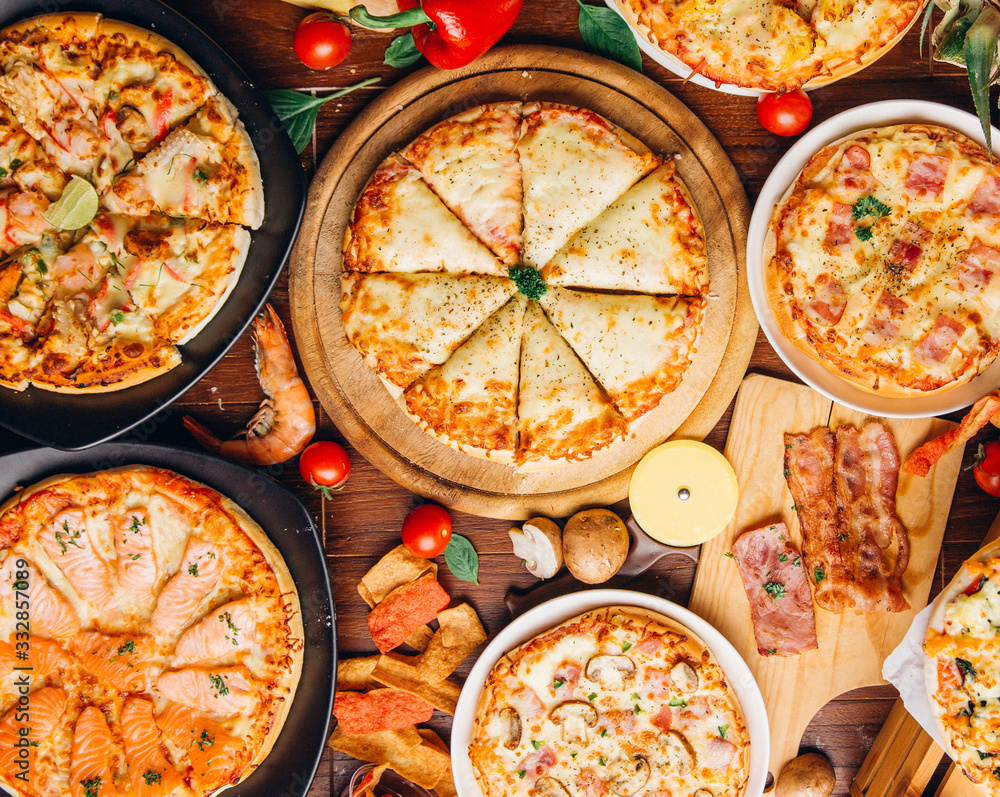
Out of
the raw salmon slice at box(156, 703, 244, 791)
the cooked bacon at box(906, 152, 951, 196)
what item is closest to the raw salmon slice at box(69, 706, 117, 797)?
the raw salmon slice at box(156, 703, 244, 791)

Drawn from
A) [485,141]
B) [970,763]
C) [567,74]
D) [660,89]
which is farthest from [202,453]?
[970,763]

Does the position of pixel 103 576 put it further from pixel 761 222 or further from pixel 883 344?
pixel 883 344

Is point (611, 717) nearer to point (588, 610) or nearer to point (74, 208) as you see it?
point (588, 610)

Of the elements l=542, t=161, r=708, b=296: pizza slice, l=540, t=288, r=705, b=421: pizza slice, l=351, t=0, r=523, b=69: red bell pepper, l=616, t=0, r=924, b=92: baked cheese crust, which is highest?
l=351, t=0, r=523, b=69: red bell pepper

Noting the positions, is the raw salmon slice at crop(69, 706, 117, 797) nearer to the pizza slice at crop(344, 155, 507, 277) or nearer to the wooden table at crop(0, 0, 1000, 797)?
the wooden table at crop(0, 0, 1000, 797)

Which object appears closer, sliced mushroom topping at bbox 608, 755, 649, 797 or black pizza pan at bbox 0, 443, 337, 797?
black pizza pan at bbox 0, 443, 337, 797
